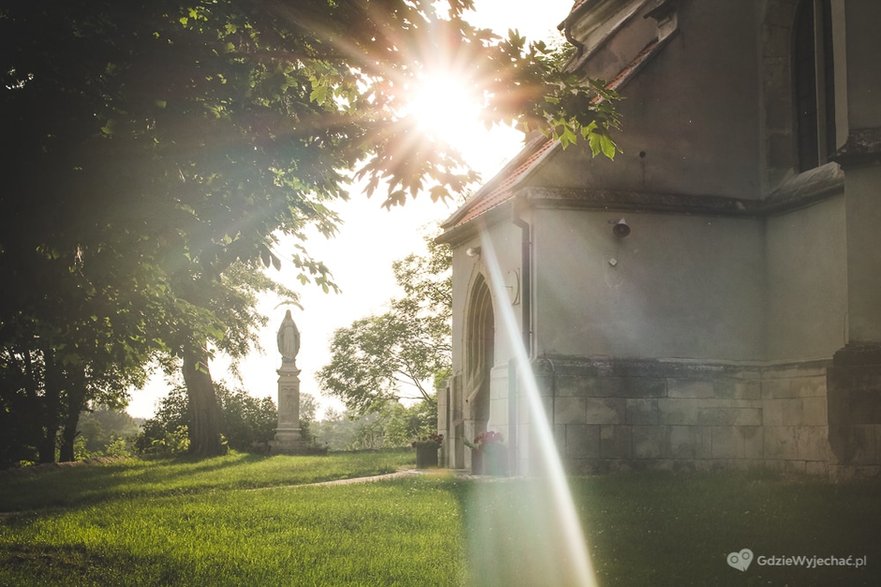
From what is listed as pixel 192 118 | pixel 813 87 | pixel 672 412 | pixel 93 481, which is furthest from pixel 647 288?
pixel 93 481

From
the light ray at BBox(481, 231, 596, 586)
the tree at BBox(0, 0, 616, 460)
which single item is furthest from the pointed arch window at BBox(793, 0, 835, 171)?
the tree at BBox(0, 0, 616, 460)

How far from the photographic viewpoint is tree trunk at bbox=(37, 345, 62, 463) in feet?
89.5

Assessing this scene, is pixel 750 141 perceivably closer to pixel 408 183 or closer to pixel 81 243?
pixel 408 183

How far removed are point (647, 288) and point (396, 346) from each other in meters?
28.9

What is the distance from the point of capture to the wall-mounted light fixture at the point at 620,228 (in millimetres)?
15695

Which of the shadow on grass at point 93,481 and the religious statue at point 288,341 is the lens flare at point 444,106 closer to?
the shadow on grass at point 93,481

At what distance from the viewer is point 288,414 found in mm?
31812

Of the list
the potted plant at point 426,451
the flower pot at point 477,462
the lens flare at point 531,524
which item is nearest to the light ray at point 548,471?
the lens flare at point 531,524

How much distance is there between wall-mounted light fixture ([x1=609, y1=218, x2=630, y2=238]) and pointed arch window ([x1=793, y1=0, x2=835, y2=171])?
319cm

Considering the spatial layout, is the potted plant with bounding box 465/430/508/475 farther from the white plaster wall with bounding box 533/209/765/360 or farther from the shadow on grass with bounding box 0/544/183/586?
the shadow on grass with bounding box 0/544/183/586

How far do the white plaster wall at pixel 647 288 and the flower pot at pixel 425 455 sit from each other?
5823 mm

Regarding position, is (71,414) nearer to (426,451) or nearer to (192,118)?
(426,451)

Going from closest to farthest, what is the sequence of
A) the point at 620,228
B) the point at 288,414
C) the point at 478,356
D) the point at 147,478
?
the point at 620,228
the point at 147,478
the point at 478,356
the point at 288,414

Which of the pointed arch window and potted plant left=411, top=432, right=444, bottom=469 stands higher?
the pointed arch window
